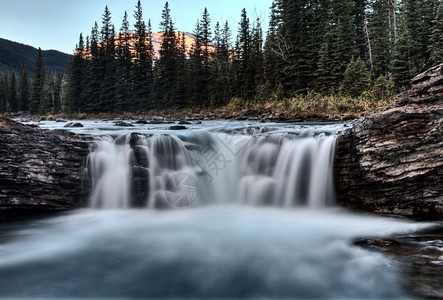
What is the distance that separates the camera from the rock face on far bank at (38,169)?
776cm

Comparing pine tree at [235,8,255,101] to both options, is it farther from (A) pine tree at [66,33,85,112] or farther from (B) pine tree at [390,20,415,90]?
(A) pine tree at [66,33,85,112]

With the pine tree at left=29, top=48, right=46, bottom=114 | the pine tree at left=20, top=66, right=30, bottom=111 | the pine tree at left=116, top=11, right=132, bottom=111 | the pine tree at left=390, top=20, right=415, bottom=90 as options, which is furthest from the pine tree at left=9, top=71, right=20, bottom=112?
the pine tree at left=390, top=20, right=415, bottom=90

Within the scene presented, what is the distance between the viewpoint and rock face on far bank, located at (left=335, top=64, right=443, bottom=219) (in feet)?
22.2

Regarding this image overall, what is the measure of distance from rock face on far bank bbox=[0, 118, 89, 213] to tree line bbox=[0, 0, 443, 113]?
25179mm

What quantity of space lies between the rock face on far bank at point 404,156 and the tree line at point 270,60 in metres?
20.3

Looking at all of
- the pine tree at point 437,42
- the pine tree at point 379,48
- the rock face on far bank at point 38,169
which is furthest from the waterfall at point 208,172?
the pine tree at point 379,48

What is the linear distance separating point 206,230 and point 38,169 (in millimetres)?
4886

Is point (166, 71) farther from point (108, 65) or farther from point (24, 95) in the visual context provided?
point (24, 95)

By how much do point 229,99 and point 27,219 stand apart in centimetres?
3666

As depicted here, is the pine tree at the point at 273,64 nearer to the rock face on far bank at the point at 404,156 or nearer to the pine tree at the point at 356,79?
the pine tree at the point at 356,79

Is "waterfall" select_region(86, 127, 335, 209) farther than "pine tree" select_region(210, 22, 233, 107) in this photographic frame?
No

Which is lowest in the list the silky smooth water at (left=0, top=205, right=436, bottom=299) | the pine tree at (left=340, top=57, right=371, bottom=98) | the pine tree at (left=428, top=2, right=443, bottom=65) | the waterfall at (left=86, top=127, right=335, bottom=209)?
the silky smooth water at (left=0, top=205, right=436, bottom=299)

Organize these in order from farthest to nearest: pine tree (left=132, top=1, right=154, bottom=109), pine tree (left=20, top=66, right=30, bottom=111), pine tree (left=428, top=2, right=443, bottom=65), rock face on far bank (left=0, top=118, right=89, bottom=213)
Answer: pine tree (left=20, top=66, right=30, bottom=111), pine tree (left=132, top=1, right=154, bottom=109), pine tree (left=428, top=2, right=443, bottom=65), rock face on far bank (left=0, top=118, right=89, bottom=213)

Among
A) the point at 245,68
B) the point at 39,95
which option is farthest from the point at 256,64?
the point at 39,95
